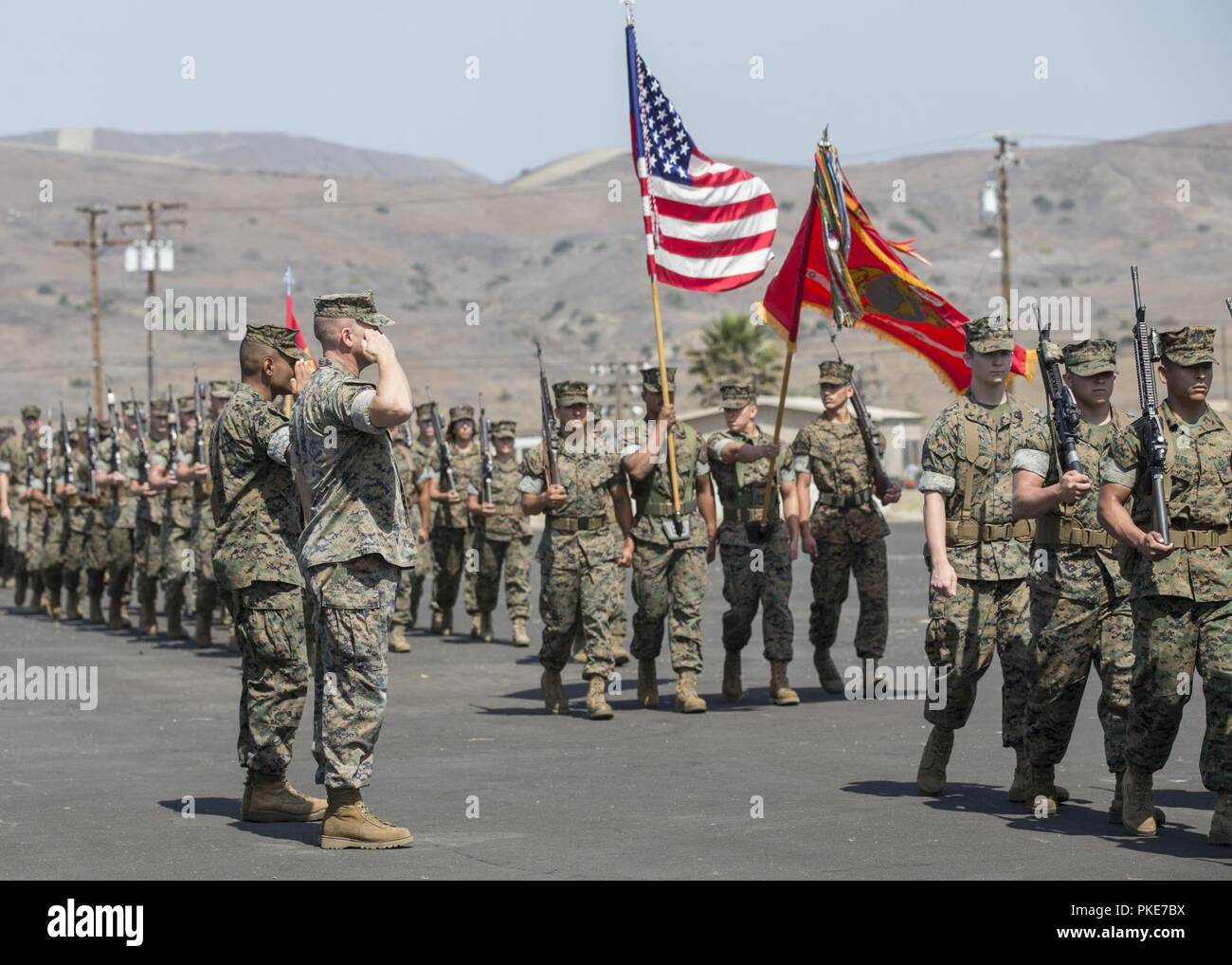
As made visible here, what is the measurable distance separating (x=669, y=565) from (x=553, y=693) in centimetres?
117

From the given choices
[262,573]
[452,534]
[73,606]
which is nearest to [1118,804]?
[262,573]

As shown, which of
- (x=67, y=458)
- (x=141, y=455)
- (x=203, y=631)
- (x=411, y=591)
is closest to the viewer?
(x=203, y=631)

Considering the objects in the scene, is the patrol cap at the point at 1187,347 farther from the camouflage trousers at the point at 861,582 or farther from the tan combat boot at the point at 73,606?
the tan combat boot at the point at 73,606

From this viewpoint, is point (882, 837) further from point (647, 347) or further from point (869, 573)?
point (647, 347)

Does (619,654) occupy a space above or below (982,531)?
below

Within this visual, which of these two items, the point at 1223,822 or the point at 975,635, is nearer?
the point at 1223,822

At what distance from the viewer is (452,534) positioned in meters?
21.0

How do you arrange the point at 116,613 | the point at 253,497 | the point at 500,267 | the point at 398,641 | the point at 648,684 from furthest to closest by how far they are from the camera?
the point at 500,267
the point at 116,613
the point at 398,641
the point at 648,684
the point at 253,497

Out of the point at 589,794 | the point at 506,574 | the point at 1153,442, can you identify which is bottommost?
the point at 589,794

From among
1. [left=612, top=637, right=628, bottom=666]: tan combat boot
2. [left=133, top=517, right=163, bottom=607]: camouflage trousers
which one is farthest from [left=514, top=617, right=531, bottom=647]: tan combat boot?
[left=133, top=517, right=163, bottom=607]: camouflage trousers

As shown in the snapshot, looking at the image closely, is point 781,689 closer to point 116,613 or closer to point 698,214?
point 698,214

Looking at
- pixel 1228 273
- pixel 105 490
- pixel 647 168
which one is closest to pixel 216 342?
pixel 1228 273

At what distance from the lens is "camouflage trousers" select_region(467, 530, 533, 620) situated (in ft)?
65.5

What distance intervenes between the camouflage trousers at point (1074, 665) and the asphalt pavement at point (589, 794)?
0.39 m
